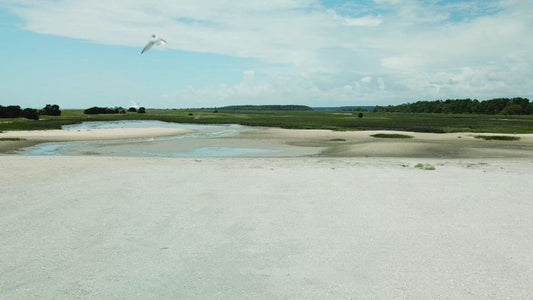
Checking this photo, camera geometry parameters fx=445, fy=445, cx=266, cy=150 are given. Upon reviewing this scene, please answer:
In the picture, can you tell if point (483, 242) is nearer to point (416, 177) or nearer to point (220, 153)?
point (416, 177)

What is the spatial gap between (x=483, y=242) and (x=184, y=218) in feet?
24.4

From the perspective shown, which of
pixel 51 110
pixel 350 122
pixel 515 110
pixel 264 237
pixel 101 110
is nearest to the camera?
pixel 264 237

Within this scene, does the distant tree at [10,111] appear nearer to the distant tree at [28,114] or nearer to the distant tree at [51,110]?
the distant tree at [28,114]

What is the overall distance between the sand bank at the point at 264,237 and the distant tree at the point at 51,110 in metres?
81.8

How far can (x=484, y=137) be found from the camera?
157ft

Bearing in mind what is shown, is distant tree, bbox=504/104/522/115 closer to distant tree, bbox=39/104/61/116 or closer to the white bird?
distant tree, bbox=39/104/61/116

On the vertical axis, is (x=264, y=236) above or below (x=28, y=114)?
below

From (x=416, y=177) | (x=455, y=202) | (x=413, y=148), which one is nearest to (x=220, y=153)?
(x=413, y=148)

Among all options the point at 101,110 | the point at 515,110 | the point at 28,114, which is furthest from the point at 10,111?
the point at 515,110

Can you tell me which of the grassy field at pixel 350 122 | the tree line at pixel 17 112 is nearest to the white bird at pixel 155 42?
the grassy field at pixel 350 122

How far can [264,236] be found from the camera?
10477mm

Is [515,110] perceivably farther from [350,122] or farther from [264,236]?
[264,236]

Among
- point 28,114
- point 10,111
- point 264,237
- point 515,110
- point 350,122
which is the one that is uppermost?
point 515,110

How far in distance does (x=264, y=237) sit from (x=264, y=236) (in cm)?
8
